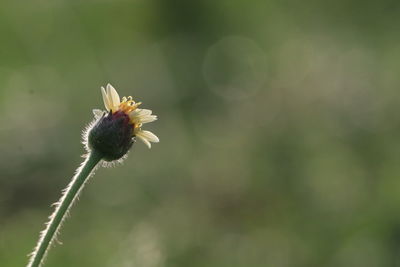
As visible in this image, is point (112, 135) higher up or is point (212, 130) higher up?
point (112, 135)

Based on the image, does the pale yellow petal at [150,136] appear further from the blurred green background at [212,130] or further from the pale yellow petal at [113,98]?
the blurred green background at [212,130]

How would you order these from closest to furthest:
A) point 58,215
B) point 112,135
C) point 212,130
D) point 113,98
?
point 58,215, point 112,135, point 113,98, point 212,130

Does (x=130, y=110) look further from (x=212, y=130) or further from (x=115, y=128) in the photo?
(x=212, y=130)

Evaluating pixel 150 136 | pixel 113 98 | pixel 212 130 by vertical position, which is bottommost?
pixel 212 130

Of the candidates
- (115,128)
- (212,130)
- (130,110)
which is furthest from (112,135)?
(212,130)

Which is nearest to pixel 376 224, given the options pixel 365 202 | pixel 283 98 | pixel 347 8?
pixel 365 202

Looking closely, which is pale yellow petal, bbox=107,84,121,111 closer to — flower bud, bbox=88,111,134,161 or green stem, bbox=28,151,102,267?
flower bud, bbox=88,111,134,161

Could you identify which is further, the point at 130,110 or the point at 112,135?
the point at 130,110
